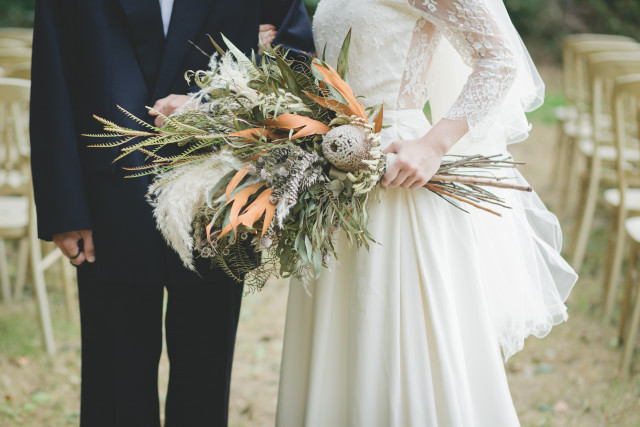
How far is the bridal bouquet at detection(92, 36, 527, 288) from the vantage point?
1580 millimetres

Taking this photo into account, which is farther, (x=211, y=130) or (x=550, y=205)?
(x=550, y=205)

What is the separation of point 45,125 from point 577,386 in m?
2.81

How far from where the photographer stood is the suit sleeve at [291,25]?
6.35 ft

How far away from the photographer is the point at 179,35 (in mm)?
1869

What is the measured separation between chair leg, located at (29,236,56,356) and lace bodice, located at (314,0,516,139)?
7.50ft

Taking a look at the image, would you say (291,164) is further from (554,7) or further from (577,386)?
(554,7)

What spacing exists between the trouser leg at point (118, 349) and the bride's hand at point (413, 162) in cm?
80

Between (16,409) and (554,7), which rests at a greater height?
(554,7)

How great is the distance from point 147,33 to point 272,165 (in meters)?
0.60

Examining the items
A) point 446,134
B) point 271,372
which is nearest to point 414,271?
point 446,134

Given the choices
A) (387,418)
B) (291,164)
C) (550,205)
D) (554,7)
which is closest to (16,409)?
(387,418)

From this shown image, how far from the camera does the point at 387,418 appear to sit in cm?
185

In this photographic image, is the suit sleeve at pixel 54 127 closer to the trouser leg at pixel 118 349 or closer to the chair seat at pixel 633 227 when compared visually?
the trouser leg at pixel 118 349

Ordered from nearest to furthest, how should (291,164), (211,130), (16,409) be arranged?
(291,164) → (211,130) → (16,409)
